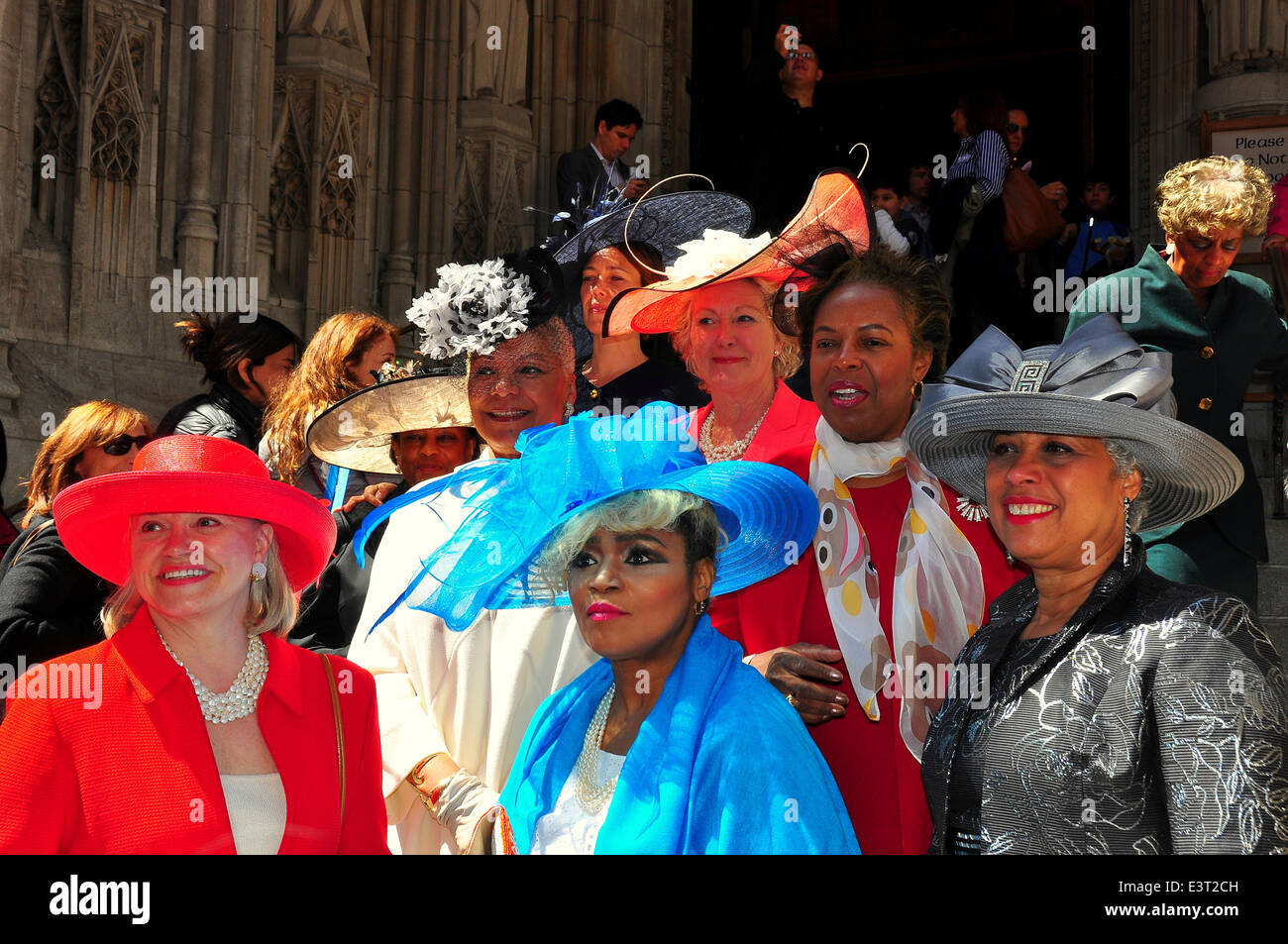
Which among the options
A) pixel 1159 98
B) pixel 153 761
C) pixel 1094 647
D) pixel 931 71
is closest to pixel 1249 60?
pixel 1159 98

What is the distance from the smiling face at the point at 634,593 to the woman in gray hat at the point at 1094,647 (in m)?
0.51

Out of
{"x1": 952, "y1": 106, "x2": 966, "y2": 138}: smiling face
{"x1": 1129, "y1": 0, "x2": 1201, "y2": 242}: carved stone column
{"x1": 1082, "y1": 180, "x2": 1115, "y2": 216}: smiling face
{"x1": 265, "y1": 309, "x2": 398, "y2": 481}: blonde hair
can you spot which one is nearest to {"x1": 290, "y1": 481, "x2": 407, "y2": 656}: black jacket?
{"x1": 265, "y1": 309, "x2": 398, "y2": 481}: blonde hair

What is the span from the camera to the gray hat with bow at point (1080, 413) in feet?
8.77

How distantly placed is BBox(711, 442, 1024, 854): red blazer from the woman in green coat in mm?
1082

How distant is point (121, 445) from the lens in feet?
14.4

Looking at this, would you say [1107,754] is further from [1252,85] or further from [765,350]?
[1252,85]

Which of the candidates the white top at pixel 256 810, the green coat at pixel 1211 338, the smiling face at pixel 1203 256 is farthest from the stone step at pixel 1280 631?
the white top at pixel 256 810

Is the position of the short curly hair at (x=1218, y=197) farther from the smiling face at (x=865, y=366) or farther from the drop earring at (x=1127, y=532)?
the drop earring at (x=1127, y=532)

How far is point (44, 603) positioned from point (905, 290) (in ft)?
7.74

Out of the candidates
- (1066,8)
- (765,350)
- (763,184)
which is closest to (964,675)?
(765,350)

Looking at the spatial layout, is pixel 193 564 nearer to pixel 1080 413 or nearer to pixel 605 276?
pixel 1080 413

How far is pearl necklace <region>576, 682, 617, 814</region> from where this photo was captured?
265cm

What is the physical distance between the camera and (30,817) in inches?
95.7

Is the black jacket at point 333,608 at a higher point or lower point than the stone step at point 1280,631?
higher
